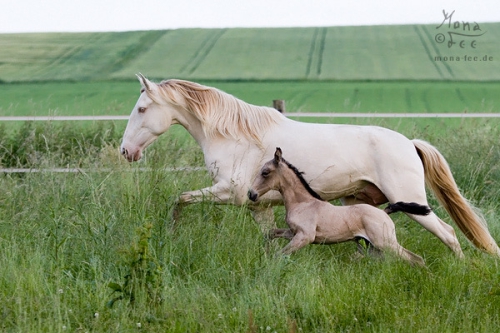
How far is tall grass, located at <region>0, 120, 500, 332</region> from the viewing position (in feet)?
15.2

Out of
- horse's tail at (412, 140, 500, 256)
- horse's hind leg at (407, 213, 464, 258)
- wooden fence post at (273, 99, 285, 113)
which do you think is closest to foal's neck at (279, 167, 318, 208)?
horse's hind leg at (407, 213, 464, 258)

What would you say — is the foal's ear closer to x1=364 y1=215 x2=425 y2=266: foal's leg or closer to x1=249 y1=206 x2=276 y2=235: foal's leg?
x1=249 y1=206 x2=276 y2=235: foal's leg

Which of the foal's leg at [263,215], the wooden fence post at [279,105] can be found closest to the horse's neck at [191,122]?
the foal's leg at [263,215]

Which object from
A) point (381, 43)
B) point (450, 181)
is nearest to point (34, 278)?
point (450, 181)

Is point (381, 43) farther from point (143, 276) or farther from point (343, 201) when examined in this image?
point (143, 276)

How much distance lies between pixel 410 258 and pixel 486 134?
5.34 metres

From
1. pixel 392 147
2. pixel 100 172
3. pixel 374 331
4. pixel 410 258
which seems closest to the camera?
pixel 374 331

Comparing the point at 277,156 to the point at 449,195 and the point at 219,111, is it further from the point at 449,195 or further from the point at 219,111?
the point at 449,195

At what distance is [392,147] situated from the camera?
21.2ft

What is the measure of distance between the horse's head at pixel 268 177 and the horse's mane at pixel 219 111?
598mm

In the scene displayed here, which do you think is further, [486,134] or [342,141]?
[486,134]

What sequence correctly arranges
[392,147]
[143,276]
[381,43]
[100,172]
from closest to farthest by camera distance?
1. [143,276]
2. [392,147]
3. [100,172]
4. [381,43]

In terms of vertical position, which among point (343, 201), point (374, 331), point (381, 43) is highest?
point (374, 331)

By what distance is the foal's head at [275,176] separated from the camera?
5996 millimetres
